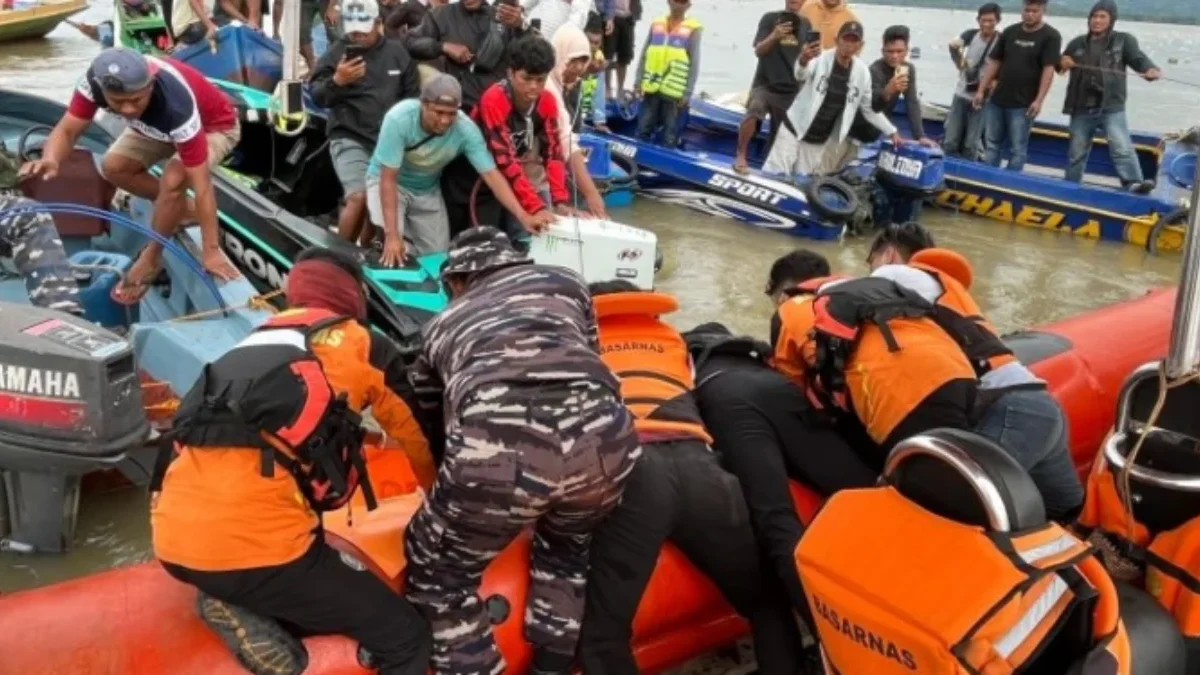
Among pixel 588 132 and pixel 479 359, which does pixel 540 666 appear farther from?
pixel 588 132

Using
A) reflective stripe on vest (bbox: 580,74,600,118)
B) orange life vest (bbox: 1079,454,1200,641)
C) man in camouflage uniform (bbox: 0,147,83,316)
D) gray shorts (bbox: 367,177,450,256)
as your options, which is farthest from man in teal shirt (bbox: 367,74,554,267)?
reflective stripe on vest (bbox: 580,74,600,118)

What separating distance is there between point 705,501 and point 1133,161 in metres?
6.80

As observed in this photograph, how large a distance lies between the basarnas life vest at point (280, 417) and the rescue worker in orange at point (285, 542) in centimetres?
3

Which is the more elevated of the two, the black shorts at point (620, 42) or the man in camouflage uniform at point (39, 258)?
the black shorts at point (620, 42)

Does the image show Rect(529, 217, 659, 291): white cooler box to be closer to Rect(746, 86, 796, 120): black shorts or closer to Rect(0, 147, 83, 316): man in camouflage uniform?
Rect(0, 147, 83, 316): man in camouflage uniform

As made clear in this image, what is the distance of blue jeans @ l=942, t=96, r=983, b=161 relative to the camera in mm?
8438

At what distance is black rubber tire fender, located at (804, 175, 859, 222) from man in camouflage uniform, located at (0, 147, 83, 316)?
4.67 metres

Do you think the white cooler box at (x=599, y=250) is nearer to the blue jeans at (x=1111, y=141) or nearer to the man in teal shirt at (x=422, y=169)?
the man in teal shirt at (x=422, y=169)

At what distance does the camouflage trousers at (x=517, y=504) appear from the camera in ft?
6.85

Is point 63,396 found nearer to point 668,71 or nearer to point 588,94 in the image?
point 668,71

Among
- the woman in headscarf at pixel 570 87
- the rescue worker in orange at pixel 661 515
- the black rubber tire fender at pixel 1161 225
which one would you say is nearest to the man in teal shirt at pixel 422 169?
the woman in headscarf at pixel 570 87

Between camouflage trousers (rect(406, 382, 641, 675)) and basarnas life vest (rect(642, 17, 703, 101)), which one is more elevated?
basarnas life vest (rect(642, 17, 703, 101))

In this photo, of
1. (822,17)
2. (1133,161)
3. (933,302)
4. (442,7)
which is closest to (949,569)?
(933,302)

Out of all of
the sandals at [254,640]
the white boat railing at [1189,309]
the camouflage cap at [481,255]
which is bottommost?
the sandals at [254,640]
